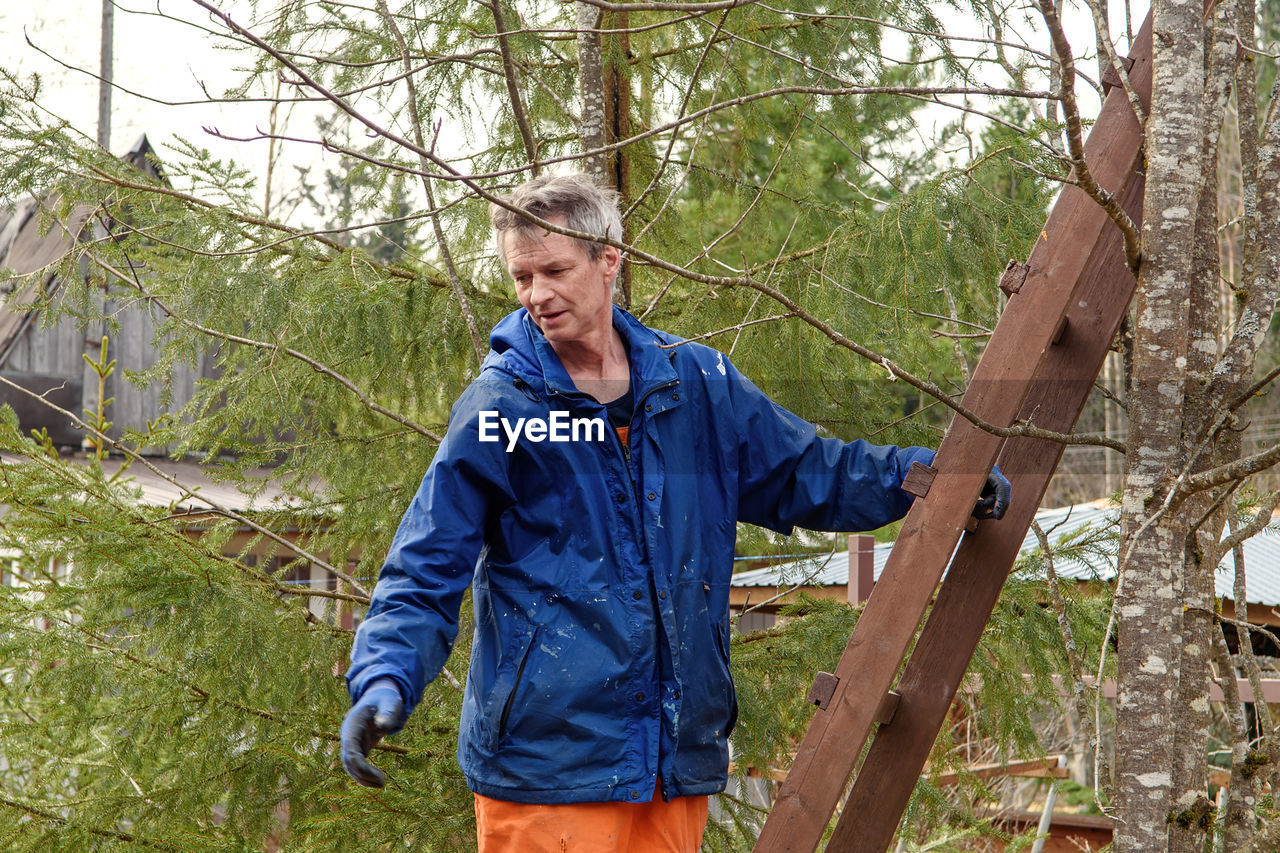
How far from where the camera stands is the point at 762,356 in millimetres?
3555

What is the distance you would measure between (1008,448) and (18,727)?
140 inches

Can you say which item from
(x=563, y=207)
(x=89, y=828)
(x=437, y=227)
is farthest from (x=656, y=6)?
(x=89, y=828)

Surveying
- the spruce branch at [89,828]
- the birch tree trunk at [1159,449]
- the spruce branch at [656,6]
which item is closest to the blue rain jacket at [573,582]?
the birch tree trunk at [1159,449]

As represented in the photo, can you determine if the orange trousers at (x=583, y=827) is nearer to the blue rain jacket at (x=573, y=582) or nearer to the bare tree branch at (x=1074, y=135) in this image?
the blue rain jacket at (x=573, y=582)

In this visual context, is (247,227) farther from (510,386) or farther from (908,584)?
(908,584)

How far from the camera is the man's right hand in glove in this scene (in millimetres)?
1622

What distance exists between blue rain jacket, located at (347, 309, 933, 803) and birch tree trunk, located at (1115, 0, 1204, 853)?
441mm

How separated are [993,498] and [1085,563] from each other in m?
1.42

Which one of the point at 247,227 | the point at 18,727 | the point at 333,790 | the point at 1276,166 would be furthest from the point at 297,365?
the point at 1276,166

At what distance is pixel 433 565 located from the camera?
76.2 inches

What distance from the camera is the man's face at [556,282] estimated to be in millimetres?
2162

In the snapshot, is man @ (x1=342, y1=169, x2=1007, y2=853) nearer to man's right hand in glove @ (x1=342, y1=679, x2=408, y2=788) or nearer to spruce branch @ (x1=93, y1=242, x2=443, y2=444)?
man's right hand in glove @ (x1=342, y1=679, x2=408, y2=788)

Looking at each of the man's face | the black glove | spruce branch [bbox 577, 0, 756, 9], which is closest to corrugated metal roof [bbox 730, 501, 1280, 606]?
the black glove

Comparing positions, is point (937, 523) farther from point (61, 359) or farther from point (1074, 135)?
point (61, 359)
